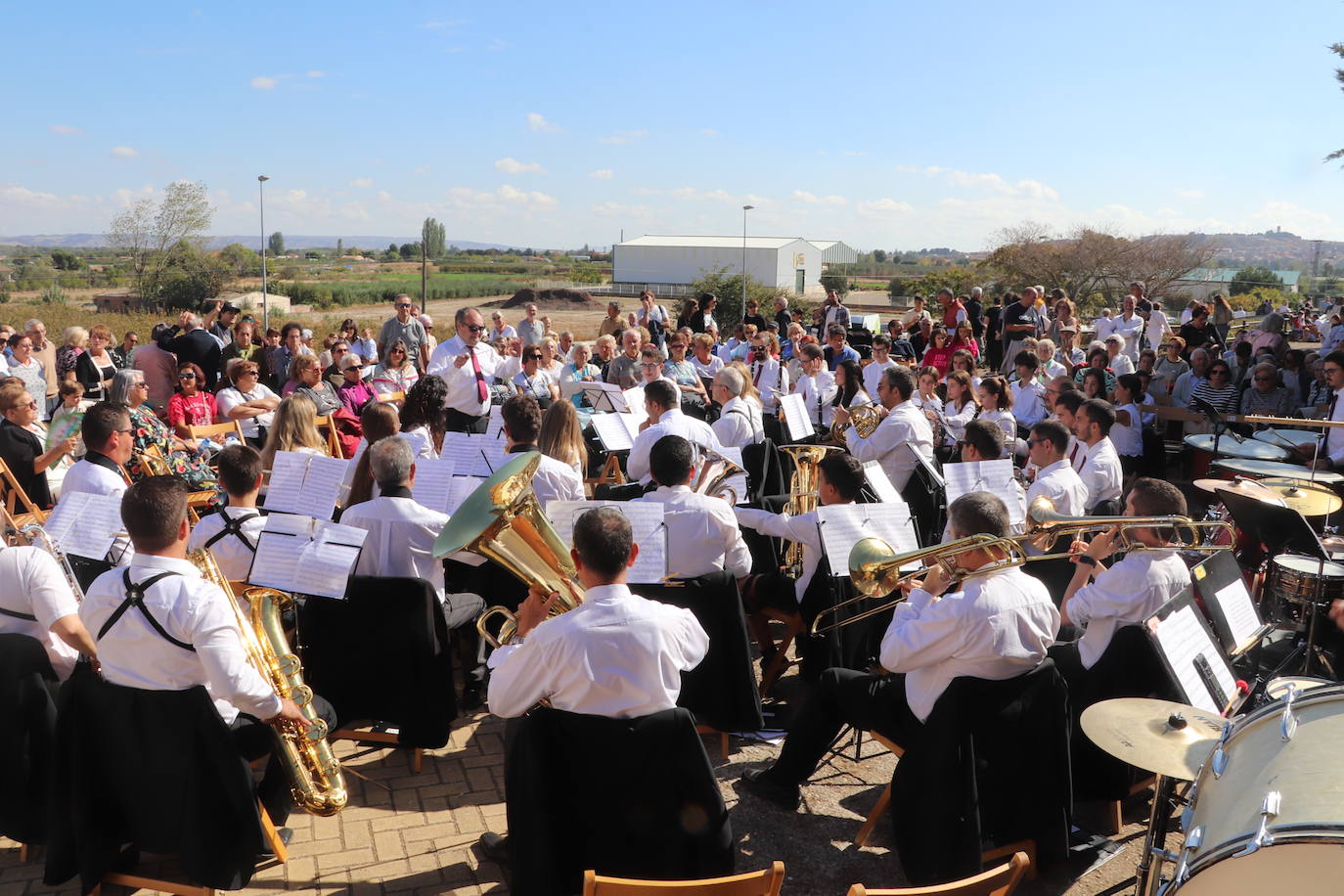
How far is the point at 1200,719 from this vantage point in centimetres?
320

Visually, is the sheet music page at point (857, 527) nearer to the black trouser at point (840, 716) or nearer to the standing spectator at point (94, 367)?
the black trouser at point (840, 716)

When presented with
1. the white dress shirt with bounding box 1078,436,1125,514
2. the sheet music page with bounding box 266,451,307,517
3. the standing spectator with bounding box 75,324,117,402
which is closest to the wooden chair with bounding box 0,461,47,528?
the sheet music page with bounding box 266,451,307,517

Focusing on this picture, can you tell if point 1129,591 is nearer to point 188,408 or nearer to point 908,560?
point 908,560

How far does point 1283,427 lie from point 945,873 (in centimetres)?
929

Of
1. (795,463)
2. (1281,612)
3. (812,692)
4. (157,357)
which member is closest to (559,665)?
(812,692)

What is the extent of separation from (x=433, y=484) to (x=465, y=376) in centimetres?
432

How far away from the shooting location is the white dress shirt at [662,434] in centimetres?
645

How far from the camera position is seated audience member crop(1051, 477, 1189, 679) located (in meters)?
4.30

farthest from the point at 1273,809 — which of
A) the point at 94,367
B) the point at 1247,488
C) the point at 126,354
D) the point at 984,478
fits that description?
the point at 126,354

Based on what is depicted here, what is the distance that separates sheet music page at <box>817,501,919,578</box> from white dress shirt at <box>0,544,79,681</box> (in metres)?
3.21

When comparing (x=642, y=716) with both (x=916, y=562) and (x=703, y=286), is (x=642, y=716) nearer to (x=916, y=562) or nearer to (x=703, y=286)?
(x=916, y=562)

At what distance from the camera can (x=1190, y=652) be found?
11.4 ft

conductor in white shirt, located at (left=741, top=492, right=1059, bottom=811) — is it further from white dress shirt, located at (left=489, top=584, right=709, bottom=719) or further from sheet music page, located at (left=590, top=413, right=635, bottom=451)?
sheet music page, located at (left=590, top=413, right=635, bottom=451)

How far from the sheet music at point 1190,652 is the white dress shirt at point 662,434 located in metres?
3.32
